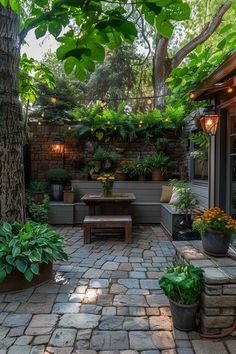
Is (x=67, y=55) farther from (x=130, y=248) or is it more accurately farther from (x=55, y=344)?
(x=130, y=248)

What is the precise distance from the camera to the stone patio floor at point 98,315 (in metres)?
2.05

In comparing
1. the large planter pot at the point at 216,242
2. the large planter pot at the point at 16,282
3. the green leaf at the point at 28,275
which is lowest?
the large planter pot at the point at 16,282

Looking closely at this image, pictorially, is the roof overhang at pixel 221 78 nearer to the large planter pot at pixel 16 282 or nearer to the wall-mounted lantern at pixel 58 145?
the large planter pot at pixel 16 282

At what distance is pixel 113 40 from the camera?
4.53 feet

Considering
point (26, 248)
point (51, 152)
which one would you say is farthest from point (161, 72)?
point (26, 248)

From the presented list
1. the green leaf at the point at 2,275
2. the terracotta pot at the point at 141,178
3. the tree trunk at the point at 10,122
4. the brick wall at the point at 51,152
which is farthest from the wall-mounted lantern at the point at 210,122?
the brick wall at the point at 51,152

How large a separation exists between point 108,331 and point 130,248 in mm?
2390

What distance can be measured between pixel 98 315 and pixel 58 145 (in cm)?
500

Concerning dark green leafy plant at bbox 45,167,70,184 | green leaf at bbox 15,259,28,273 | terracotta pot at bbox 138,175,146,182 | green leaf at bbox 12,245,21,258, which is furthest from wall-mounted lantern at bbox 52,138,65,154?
green leaf at bbox 15,259,28,273

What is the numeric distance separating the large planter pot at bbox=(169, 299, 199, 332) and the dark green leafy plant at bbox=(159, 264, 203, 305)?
0.03 meters

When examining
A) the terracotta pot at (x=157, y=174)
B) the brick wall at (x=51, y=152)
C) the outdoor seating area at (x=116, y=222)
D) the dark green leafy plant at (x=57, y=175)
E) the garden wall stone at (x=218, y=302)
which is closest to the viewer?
the outdoor seating area at (x=116, y=222)

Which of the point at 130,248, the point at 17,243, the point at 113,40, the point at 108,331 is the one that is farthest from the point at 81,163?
the point at 113,40

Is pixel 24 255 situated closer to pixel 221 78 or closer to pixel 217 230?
pixel 217 230

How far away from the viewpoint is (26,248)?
3043mm
